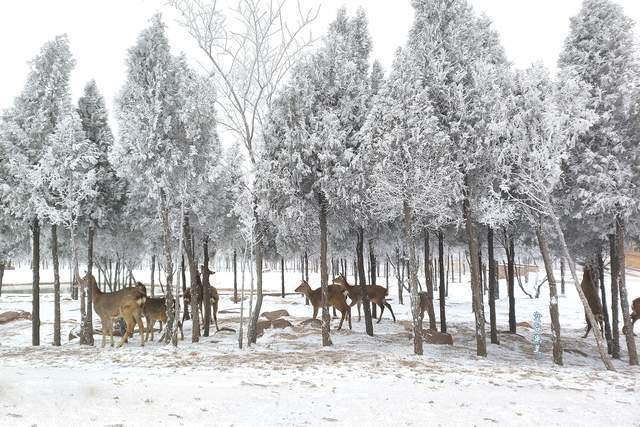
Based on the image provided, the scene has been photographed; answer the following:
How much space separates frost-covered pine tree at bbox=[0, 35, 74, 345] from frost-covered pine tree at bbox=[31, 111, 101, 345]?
19.2 inches

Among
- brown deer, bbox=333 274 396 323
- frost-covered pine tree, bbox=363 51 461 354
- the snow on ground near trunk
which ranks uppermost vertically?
frost-covered pine tree, bbox=363 51 461 354

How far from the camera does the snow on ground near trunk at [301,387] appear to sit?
6.86 metres

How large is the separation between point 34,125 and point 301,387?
14.6 meters

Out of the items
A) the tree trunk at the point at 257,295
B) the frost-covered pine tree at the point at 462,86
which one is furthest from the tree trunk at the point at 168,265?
the frost-covered pine tree at the point at 462,86

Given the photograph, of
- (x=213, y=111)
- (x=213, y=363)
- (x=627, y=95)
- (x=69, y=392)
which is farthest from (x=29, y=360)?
(x=627, y=95)

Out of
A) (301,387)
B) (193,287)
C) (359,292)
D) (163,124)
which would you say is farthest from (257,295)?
(301,387)

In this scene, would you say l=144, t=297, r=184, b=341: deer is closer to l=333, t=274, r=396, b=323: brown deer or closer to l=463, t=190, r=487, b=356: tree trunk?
l=333, t=274, r=396, b=323: brown deer

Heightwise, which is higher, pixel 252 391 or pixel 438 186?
pixel 438 186

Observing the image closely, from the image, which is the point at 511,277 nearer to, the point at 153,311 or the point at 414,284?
the point at 414,284

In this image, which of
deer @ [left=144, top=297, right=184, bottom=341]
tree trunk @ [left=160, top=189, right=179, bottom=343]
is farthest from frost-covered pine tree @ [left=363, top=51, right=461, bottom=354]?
deer @ [left=144, top=297, right=184, bottom=341]

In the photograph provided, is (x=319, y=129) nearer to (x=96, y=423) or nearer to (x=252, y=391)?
(x=252, y=391)

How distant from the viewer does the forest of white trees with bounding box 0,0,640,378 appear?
13312 millimetres

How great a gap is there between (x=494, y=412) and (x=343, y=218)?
1012cm

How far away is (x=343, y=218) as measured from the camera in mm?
16938
